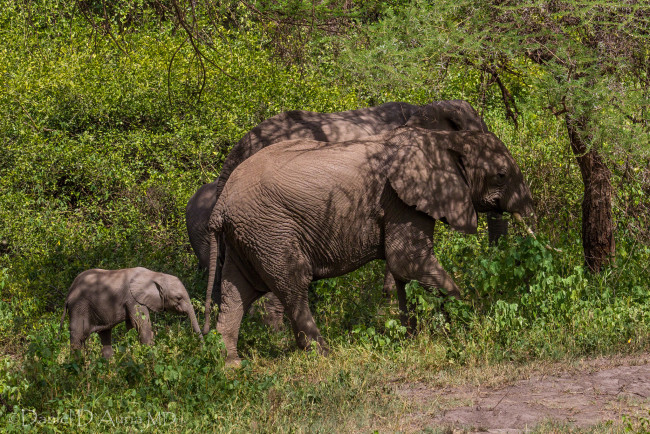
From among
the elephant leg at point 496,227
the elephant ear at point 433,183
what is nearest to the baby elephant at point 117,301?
the elephant ear at point 433,183

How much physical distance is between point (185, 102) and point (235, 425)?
369 inches

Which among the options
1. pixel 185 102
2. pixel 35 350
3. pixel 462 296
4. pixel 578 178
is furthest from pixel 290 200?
pixel 185 102

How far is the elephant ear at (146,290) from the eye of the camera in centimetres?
813

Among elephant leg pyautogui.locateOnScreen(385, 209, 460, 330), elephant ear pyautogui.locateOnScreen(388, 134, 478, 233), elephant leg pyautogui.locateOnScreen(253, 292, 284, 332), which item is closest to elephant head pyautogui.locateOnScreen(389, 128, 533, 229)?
elephant ear pyautogui.locateOnScreen(388, 134, 478, 233)

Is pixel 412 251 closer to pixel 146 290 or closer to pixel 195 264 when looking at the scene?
pixel 146 290

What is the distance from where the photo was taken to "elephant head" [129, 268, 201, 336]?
8.15 metres

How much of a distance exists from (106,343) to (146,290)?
0.69m

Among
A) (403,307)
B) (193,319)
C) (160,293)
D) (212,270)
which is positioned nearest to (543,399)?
(403,307)

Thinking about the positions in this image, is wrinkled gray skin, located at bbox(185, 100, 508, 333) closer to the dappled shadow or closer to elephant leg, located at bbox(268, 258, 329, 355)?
the dappled shadow

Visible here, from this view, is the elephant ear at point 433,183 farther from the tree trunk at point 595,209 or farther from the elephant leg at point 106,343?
the elephant leg at point 106,343

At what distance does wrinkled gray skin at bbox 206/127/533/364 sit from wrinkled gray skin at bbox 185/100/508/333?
Answer: 0.86 m

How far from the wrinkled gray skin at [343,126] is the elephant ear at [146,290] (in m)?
1.23

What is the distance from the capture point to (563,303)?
741 cm

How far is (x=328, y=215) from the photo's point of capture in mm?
7629
